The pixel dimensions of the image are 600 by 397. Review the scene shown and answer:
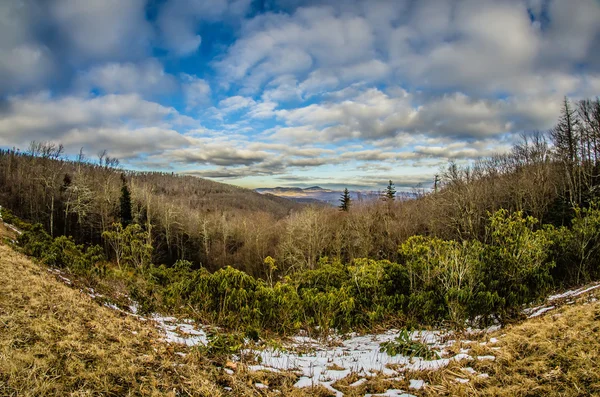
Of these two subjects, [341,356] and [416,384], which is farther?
[341,356]

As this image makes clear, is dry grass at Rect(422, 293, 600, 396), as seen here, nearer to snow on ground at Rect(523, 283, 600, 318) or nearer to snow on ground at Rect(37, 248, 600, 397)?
snow on ground at Rect(37, 248, 600, 397)

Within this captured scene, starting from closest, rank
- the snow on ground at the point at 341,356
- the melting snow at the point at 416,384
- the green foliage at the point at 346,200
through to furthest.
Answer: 1. the melting snow at the point at 416,384
2. the snow on ground at the point at 341,356
3. the green foliage at the point at 346,200

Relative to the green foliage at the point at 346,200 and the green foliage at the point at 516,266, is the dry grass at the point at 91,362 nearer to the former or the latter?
the green foliage at the point at 516,266

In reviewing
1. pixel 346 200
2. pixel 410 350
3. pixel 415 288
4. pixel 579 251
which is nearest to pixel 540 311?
pixel 415 288

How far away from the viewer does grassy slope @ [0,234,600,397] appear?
2961 millimetres

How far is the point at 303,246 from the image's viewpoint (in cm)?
3219

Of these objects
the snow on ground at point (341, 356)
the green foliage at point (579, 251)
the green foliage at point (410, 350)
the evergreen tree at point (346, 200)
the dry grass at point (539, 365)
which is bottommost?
the snow on ground at point (341, 356)

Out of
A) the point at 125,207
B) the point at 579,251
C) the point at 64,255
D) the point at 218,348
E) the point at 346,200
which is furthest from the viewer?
the point at 346,200

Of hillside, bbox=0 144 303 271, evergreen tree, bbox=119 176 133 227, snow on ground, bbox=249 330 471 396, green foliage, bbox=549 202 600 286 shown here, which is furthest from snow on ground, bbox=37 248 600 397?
evergreen tree, bbox=119 176 133 227

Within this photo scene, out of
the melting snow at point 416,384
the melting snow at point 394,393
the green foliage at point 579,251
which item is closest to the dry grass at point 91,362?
the melting snow at point 394,393

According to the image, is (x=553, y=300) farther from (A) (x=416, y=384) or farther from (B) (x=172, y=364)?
(B) (x=172, y=364)

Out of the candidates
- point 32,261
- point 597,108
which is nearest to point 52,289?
point 32,261

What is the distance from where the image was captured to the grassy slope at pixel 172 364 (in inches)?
117

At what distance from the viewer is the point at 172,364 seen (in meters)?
3.80
